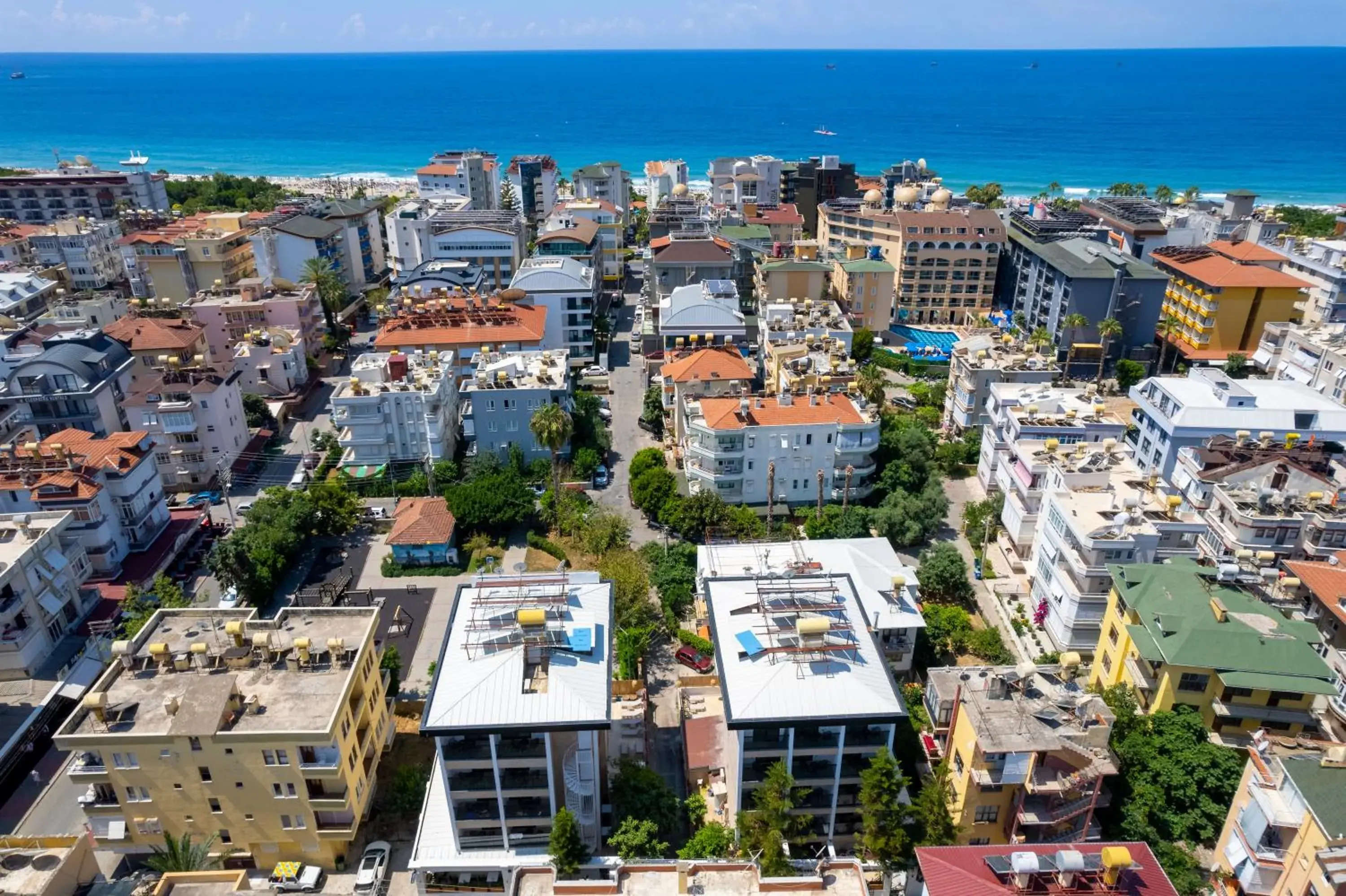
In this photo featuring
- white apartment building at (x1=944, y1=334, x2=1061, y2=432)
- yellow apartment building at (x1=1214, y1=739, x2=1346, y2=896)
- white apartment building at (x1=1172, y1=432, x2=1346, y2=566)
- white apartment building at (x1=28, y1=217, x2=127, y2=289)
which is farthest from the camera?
white apartment building at (x1=28, y1=217, x2=127, y2=289)

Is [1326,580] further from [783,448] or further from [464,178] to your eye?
[464,178]

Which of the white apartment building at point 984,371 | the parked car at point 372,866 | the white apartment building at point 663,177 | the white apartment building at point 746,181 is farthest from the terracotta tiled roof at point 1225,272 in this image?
the white apartment building at point 663,177

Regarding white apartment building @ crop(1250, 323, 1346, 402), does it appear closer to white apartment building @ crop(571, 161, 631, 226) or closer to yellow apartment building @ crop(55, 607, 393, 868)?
yellow apartment building @ crop(55, 607, 393, 868)

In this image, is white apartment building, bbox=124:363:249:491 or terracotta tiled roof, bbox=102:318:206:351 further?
terracotta tiled roof, bbox=102:318:206:351

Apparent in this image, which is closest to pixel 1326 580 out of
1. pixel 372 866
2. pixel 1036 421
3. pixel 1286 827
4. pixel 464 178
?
pixel 1286 827

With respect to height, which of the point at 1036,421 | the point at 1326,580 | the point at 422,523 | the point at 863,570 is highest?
the point at 1036,421

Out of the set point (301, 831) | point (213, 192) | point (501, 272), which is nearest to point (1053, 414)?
point (301, 831)

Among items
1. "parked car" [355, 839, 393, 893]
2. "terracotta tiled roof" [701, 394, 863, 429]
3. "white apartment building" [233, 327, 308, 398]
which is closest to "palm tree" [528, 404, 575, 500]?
"terracotta tiled roof" [701, 394, 863, 429]
